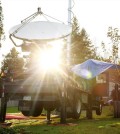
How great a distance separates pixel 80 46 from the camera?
189ft

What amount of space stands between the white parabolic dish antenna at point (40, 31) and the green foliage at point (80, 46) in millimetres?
38038

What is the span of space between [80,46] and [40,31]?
43925 millimetres

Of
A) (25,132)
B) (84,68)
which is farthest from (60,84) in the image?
(84,68)

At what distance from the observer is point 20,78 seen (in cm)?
1270

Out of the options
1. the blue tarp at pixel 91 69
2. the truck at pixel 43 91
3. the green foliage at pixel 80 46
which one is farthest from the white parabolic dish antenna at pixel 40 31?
the green foliage at pixel 80 46

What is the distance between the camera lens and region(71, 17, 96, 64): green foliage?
54.6m

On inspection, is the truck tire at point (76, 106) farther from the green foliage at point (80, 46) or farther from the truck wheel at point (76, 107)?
the green foliage at point (80, 46)

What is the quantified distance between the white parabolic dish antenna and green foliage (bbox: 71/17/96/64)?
3804 centimetres

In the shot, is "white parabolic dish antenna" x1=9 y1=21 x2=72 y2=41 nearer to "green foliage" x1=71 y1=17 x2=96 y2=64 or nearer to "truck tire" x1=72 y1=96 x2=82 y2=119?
"truck tire" x1=72 y1=96 x2=82 y2=119

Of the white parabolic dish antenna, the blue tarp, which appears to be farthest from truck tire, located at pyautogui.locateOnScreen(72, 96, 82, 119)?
the white parabolic dish antenna

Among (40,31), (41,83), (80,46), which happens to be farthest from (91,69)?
(80,46)

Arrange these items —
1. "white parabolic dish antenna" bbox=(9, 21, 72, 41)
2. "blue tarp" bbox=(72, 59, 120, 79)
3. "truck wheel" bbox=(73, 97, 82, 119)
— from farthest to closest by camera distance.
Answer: "blue tarp" bbox=(72, 59, 120, 79), "truck wheel" bbox=(73, 97, 82, 119), "white parabolic dish antenna" bbox=(9, 21, 72, 41)

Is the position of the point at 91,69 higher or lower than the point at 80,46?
lower

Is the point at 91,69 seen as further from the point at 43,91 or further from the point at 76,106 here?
the point at 43,91
